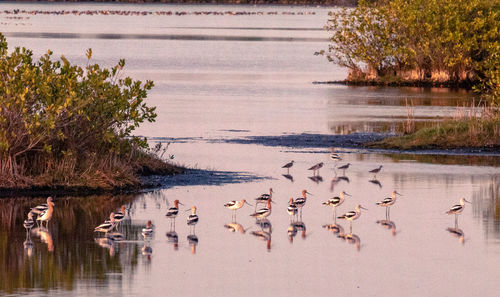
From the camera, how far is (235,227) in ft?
64.0

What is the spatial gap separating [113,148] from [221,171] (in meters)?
3.59

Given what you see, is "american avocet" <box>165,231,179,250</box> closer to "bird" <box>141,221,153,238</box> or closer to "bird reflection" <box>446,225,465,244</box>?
"bird" <box>141,221,153,238</box>

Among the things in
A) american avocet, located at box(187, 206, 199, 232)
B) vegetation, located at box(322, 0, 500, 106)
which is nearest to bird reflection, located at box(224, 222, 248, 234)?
american avocet, located at box(187, 206, 199, 232)

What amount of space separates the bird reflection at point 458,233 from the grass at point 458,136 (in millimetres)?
11329

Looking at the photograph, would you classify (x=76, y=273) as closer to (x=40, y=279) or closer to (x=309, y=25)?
(x=40, y=279)

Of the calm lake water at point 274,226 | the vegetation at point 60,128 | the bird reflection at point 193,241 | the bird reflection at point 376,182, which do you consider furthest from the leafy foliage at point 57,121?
the bird reflection at point 376,182

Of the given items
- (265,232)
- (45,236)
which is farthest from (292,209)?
(45,236)

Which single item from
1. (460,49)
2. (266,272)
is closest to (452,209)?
(266,272)

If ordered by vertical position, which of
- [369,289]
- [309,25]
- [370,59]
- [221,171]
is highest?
[309,25]

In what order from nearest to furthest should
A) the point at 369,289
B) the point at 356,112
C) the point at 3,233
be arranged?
the point at 369,289 → the point at 3,233 → the point at 356,112

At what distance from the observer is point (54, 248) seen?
1742 centimetres

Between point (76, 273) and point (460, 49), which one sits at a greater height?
point (460, 49)

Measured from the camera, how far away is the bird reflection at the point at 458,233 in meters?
18.6

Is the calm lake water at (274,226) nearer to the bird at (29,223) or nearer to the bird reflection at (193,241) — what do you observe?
the bird reflection at (193,241)
